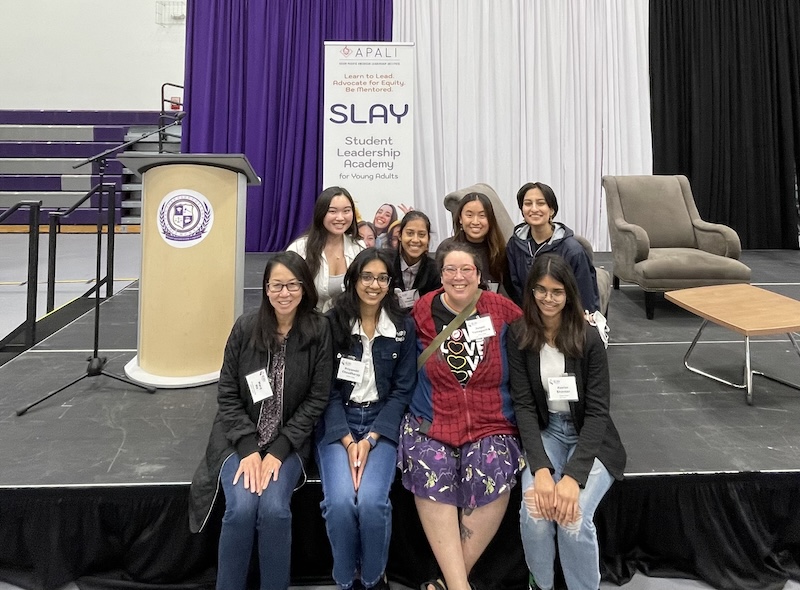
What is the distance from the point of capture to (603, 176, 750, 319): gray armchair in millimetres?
3670

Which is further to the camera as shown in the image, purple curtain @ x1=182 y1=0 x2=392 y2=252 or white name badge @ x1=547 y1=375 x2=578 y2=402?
purple curtain @ x1=182 y1=0 x2=392 y2=252

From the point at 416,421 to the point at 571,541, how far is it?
53 centimetres

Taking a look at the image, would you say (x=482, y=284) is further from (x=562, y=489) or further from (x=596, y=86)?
(x=596, y=86)

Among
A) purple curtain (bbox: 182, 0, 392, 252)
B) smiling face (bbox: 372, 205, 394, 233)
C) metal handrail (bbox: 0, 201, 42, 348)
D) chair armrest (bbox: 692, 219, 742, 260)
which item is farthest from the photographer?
purple curtain (bbox: 182, 0, 392, 252)

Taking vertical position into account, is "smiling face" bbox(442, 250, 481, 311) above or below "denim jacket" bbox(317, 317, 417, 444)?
above

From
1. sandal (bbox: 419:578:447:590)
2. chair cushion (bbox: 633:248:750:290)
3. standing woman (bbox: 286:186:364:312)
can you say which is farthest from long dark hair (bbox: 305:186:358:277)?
chair cushion (bbox: 633:248:750:290)

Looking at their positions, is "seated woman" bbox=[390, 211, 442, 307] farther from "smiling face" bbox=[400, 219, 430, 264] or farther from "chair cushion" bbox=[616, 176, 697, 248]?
"chair cushion" bbox=[616, 176, 697, 248]

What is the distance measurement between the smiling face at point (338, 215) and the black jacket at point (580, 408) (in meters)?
0.93

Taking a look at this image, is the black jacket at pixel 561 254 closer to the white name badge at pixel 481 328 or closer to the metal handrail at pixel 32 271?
the white name badge at pixel 481 328

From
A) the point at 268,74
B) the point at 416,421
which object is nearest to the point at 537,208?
the point at 416,421

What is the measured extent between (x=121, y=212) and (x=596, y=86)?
6.55m

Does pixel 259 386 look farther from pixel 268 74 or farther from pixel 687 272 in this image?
pixel 268 74

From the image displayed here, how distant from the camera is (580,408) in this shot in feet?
5.57

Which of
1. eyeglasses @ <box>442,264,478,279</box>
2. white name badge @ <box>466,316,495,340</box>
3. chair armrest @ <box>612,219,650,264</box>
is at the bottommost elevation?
white name badge @ <box>466,316,495,340</box>
